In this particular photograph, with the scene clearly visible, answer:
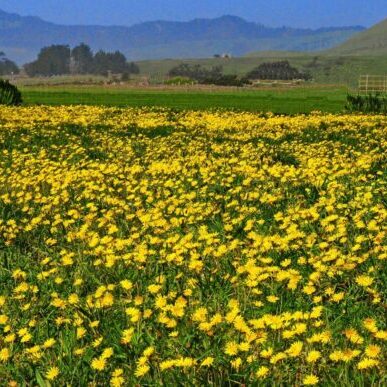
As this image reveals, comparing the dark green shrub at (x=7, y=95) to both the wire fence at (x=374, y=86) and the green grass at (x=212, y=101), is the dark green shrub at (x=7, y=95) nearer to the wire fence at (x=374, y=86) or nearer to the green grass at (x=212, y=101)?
the green grass at (x=212, y=101)

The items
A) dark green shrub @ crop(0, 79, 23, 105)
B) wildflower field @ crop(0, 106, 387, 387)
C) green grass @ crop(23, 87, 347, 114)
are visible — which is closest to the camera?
wildflower field @ crop(0, 106, 387, 387)

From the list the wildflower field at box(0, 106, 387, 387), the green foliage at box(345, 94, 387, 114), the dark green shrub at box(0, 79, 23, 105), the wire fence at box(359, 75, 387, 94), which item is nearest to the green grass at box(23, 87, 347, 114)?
the green foliage at box(345, 94, 387, 114)

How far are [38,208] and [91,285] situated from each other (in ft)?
13.2

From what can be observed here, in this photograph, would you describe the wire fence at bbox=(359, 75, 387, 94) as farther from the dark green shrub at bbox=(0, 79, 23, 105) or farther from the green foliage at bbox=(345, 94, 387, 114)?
the dark green shrub at bbox=(0, 79, 23, 105)

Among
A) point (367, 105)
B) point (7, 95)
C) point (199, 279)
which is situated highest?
point (7, 95)

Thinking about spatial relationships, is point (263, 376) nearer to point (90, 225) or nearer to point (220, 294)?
point (220, 294)

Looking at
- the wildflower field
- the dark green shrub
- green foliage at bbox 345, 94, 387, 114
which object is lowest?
the wildflower field

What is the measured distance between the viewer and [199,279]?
648 centimetres

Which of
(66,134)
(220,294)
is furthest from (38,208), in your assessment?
(66,134)

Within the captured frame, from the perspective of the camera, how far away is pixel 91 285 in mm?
6848

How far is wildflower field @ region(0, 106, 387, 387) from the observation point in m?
4.46

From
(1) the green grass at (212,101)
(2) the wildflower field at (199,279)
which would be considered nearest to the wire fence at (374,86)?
(1) the green grass at (212,101)

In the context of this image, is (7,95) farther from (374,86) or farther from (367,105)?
(374,86)

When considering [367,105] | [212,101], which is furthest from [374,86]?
[367,105]
